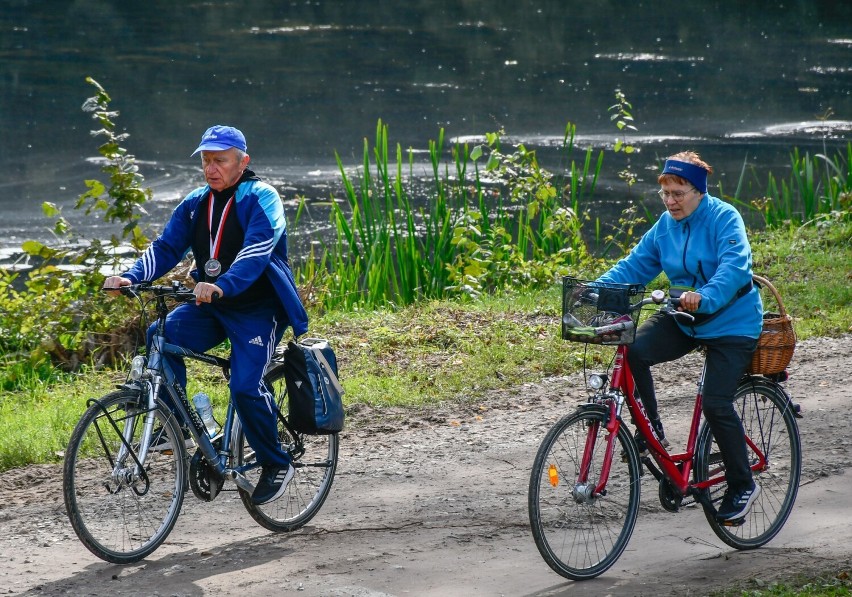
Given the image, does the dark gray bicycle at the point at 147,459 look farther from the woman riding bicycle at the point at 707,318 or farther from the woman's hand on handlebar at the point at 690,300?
the woman's hand on handlebar at the point at 690,300

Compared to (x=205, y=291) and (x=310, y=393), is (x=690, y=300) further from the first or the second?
(x=205, y=291)

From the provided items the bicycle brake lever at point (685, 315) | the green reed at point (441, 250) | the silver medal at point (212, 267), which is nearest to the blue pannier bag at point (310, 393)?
the silver medal at point (212, 267)

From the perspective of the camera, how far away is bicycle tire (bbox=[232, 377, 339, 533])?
5.57 meters

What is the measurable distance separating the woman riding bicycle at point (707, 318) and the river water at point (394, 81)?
368 inches

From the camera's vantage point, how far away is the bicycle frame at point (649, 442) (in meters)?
4.95

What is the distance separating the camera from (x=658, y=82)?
25.0 meters

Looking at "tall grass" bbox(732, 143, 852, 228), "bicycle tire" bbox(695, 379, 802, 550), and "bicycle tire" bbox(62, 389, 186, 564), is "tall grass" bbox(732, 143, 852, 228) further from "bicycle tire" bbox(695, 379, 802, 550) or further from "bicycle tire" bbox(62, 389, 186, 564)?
"bicycle tire" bbox(62, 389, 186, 564)

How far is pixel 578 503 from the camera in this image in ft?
16.3

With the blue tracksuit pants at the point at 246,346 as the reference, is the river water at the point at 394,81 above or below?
above

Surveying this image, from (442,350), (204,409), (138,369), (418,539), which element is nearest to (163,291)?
(138,369)

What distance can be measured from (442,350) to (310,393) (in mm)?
3372

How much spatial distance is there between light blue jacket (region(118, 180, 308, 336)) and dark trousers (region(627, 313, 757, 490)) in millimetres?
1515

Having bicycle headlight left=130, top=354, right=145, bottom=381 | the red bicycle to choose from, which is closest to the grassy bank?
bicycle headlight left=130, top=354, right=145, bottom=381

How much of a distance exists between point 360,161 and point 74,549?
1340cm
